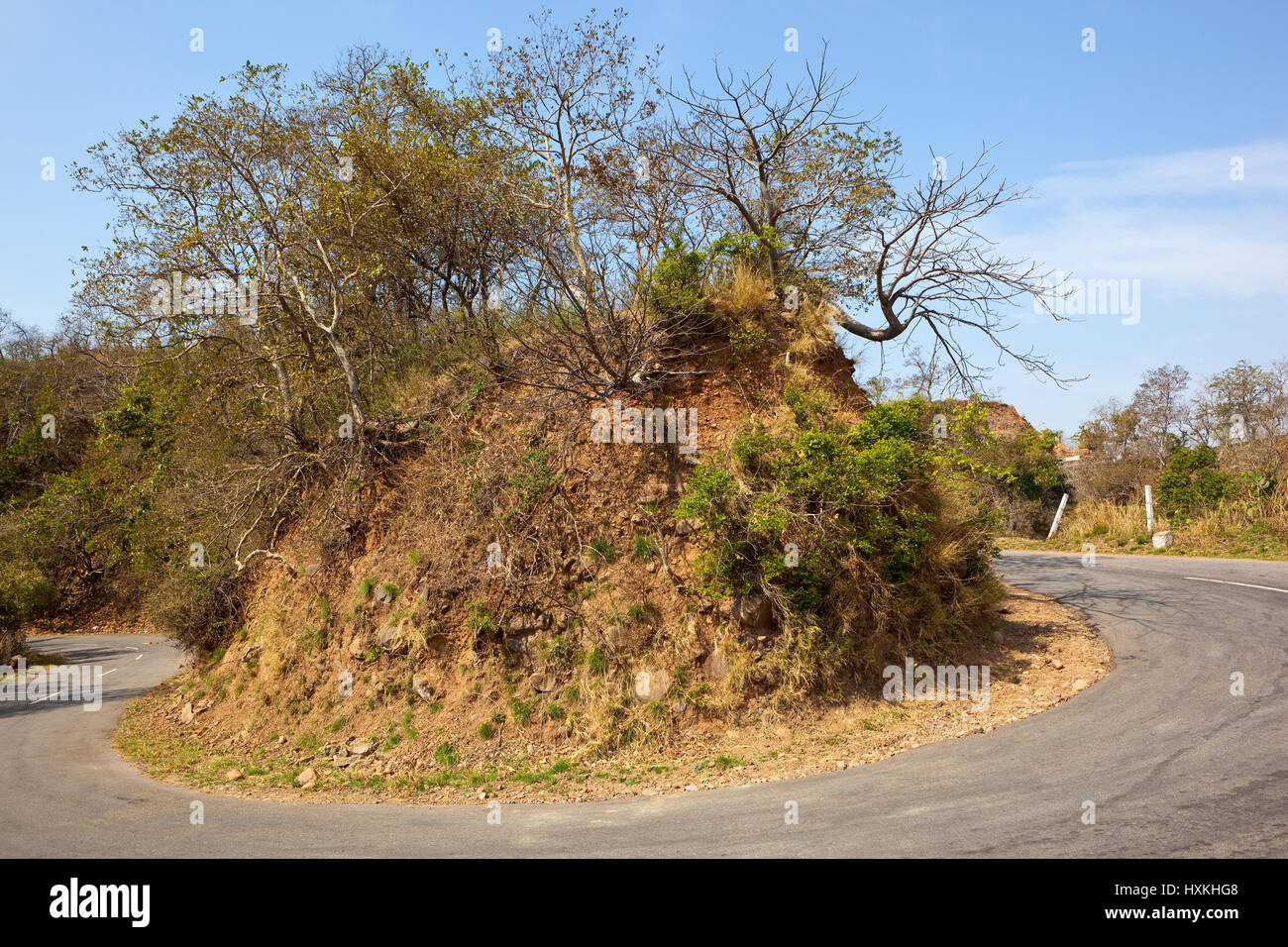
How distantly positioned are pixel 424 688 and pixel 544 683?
62.3 inches

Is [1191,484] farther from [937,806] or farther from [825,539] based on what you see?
[937,806]

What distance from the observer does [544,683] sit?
9000 mm

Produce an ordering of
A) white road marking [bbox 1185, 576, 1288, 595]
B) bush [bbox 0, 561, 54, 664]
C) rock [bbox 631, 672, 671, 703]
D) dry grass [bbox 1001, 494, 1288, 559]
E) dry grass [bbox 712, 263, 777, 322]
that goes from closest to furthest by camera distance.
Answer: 1. rock [bbox 631, 672, 671, 703]
2. dry grass [bbox 712, 263, 777, 322]
3. white road marking [bbox 1185, 576, 1288, 595]
4. bush [bbox 0, 561, 54, 664]
5. dry grass [bbox 1001, 494, 1288, 559]

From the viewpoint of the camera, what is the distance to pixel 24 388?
1192 inches

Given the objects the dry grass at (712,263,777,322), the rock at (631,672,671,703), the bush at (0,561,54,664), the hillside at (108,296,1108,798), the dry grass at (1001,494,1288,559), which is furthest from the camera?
the dry grass at (1001,494,1288,559)

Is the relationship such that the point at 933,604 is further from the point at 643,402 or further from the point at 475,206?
the point at 475,206

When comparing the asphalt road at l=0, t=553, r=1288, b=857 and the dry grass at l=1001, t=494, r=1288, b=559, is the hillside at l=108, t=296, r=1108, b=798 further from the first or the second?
the dry grass at l=1001, t=494, r=1288, b=559

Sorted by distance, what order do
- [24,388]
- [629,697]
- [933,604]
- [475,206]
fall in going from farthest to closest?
[24,388]
[475,206]
[933,604]
[629,697]

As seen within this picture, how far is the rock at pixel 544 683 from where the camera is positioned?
896cm

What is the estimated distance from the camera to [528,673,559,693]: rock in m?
8.96

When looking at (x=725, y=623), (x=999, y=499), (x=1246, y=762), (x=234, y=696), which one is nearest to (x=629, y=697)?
(x=725, y=623)

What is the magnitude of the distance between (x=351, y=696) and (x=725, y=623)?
16.2 feet

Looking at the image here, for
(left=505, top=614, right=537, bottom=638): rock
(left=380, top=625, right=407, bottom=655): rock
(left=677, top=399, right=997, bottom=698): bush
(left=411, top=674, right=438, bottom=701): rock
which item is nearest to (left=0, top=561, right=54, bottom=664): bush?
(left=380, top=625, right=407, bottom=655): rock

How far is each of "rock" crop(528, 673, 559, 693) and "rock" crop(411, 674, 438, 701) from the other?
1.28 m
